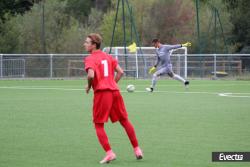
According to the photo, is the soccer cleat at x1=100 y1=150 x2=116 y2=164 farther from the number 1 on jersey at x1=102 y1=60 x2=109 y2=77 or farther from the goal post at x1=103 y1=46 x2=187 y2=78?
the goal post at x1=103 y1=46 x2=187 y2=78

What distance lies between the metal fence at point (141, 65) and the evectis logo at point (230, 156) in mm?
31575

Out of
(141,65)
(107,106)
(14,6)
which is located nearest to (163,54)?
(141,65)

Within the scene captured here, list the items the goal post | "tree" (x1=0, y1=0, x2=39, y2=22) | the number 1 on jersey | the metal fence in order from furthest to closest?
"tree" (x1=0, y1=0, x2=39, y2=22), the goal post, the metal fence, the number 1 on jersey

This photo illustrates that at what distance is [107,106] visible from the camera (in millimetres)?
9820

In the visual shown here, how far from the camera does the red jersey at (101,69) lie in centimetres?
984

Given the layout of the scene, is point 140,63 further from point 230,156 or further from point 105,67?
point 105,67

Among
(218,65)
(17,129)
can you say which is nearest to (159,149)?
(17,129)

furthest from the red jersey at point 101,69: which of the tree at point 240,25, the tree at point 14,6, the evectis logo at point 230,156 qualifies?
the tree at point 240,25

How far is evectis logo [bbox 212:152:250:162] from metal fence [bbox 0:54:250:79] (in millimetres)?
31575

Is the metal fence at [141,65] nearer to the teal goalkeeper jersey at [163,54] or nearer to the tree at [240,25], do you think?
the teal goalkeeper jersey at [163,54]

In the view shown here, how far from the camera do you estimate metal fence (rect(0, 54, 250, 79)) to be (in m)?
42.0

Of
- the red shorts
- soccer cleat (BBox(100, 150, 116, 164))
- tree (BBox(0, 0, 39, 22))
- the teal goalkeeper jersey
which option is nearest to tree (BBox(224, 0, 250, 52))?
tree (BBox(0, 0, 39, 22))

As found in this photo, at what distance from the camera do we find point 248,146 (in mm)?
11328

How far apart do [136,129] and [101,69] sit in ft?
14.3
